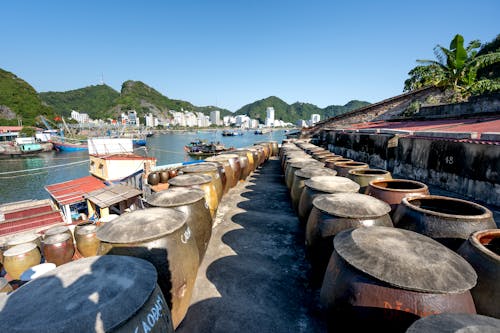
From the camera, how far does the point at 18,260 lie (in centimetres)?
1000

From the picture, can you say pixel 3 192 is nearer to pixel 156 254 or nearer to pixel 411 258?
pixel 156 254

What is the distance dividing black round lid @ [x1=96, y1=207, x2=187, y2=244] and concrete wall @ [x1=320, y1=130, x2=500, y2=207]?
298 inches

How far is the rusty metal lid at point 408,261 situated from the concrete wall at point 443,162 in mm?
4922

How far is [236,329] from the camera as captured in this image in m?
3.69

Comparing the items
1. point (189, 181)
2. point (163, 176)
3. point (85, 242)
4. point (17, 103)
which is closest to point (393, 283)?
point (189, 181)

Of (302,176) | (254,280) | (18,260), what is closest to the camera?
(254,280)

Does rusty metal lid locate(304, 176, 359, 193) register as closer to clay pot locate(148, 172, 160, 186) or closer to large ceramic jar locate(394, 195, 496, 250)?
large ceramic jar locate(394, 195, 496, 250)

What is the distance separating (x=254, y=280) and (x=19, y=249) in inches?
464

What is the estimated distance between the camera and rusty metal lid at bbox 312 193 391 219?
3875mm

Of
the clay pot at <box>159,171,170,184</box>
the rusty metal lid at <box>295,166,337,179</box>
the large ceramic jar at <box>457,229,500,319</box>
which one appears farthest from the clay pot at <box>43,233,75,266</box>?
the large ceramic jar at <box>457,229,500,319</box>

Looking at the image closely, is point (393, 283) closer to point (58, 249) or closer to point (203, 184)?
point (203, 184)

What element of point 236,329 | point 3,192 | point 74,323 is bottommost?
point 3,192

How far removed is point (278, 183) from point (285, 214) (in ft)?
16.2

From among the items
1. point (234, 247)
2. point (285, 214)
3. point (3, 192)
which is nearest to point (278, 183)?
point (285, 214)
